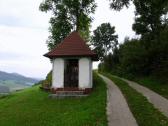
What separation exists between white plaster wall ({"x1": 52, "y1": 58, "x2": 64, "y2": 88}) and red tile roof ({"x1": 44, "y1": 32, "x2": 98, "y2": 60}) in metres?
0.61

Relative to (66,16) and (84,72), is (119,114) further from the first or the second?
(66,16)

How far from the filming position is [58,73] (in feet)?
97.0

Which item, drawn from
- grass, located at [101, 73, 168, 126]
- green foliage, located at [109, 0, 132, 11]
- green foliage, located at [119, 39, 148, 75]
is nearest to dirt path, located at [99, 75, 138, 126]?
grass, located at [101, 73, 168, 126]

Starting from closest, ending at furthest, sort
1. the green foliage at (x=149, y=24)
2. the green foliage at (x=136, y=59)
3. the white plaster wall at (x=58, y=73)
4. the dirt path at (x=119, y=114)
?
the dirt path at (x=119, y=114) < the white plaster wall at (x=58, y=73) < the green foliage at (x=136, y=59) < the green foliage at (x=149, y=24)

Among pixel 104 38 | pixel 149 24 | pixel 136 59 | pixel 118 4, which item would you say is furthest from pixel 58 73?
pixel 104 38

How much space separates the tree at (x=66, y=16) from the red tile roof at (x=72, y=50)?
1258cm

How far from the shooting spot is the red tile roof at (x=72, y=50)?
29.1 metres

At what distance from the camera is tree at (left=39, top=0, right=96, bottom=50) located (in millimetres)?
43531

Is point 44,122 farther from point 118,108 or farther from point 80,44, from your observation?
point 80,44

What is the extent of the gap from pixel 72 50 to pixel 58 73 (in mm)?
2205

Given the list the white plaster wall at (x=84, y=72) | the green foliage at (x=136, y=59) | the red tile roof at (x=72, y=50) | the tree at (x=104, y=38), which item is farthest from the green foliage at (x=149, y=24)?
the tree at (x=104, y=38)

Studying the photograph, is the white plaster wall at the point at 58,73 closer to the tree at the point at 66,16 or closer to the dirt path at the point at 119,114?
the dirt path at the point at 119,114

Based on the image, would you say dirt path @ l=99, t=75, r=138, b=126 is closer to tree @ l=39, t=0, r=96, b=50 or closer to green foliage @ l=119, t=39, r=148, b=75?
green foliage @ l=119, t=39, r=148, b=75

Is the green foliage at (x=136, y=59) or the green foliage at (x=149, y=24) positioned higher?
the green foliage at (x=149, y=24)
